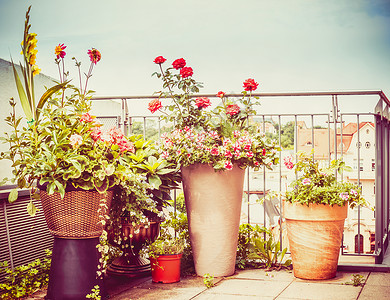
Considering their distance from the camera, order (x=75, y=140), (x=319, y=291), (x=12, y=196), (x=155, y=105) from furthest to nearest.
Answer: (x=155, y=105) → (x=319, y=291) → (x=12, y=196) → (x=75, y=140)

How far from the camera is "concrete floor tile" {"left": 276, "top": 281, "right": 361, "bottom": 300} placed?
2503mm

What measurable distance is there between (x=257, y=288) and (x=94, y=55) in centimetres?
182

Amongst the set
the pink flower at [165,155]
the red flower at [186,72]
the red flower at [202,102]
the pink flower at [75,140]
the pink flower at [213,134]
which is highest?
the red flower at [186,72]

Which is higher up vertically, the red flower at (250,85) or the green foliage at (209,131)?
the red flower at (250,85)

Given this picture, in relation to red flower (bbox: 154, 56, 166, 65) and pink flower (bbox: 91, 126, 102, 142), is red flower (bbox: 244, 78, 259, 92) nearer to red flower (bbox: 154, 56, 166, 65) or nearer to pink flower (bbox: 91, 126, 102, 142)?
Result: red flower (bbox: 154, 56, 166, 65)

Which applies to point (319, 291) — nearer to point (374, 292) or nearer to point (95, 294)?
point (374, 292)

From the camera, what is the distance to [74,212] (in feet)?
8.05

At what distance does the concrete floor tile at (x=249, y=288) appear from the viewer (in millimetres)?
2662

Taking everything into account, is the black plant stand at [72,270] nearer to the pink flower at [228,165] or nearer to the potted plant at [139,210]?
the potted plant at [139,210]

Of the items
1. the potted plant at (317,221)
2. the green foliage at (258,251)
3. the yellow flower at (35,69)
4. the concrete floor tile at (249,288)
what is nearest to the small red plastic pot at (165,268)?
the concrete floor tile at (249,288)

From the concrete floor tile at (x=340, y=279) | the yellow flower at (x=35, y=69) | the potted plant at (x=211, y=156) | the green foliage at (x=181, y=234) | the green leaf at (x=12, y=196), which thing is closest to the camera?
the green leaf at (x=12, y=196)

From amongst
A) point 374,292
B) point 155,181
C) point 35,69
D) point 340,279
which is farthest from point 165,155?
point 374,292

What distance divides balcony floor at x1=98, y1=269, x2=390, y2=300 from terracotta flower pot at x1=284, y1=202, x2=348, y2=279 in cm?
8

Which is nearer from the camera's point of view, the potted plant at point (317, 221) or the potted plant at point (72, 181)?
the potted plant at point (72, 181)
